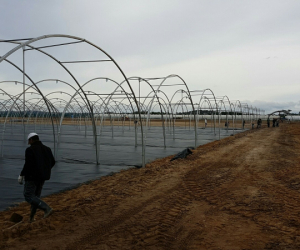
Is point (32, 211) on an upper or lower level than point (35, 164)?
lower

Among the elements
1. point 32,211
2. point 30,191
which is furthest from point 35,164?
point 32,211

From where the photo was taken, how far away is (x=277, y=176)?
30.2 ft

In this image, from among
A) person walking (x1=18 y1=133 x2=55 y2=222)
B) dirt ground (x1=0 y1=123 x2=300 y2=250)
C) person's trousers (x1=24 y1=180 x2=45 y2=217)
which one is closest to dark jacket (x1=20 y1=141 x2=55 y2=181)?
person walking (x1=18 y1=133 x2=55 y2=222)

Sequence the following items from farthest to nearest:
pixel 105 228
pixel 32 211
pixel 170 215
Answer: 1. pixel 170 215
2. pixel 32 211
3. pixel 105 228

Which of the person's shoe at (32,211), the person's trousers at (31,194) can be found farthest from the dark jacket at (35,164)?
the person's shoe at (32,211)

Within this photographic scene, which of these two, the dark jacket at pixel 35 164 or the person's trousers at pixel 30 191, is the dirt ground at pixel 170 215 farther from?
the dark jacket at pixel 35 164

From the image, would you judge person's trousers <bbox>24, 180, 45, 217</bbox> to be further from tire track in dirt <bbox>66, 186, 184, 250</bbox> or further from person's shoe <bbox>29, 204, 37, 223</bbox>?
tire track in dirt <bbox>66, 186, 184, 250</bbox>

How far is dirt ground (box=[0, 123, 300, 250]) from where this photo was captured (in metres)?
4.47

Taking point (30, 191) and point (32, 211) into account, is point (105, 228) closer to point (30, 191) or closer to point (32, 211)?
point (32, 211)

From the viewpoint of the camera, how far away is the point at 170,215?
5664 mm

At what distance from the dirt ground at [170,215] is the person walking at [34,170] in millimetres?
434

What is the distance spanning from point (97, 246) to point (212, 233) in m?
1.84

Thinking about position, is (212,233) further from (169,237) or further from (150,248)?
(150,248)

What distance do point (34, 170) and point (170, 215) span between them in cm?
259
